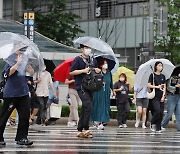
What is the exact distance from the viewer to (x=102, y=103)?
702 inches

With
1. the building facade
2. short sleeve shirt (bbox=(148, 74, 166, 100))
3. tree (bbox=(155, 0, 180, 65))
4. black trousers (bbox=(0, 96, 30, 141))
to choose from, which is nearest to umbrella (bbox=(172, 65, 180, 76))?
short sleeve shirt (bbox=(148, 74, 166, 100))

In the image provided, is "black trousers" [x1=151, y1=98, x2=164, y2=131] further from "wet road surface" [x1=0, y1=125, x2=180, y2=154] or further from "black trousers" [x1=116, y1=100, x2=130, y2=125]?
"black trousers" [x1=116, y1=100, x2=130, y2=125]

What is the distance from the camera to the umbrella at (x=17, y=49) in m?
11.9

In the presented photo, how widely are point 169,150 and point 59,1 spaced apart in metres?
34.6

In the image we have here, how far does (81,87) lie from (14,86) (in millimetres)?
2312

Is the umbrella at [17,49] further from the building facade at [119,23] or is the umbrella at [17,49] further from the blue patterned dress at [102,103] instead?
the building facade at [119,23]

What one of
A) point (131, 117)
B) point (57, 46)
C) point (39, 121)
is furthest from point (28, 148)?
point (57, 46)

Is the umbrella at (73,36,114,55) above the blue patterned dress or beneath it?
above

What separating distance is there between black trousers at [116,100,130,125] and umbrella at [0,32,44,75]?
9.22 m

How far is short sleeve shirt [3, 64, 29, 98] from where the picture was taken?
11859 mm

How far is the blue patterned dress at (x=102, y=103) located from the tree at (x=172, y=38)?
65.8 ft

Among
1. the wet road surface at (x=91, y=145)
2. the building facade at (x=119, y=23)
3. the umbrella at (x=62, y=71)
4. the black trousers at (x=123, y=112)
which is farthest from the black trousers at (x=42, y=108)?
the building facade at (x=119, y=23)

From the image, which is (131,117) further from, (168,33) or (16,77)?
(168,33)

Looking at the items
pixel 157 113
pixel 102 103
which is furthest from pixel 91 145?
pixel 102 103
